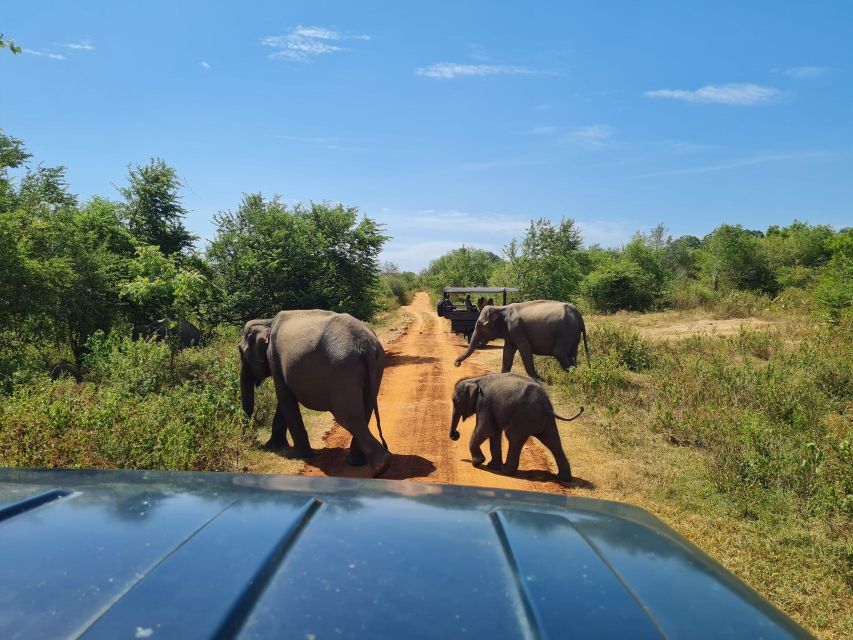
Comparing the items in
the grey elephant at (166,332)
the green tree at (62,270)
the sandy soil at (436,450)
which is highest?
the green tree at (62,270)

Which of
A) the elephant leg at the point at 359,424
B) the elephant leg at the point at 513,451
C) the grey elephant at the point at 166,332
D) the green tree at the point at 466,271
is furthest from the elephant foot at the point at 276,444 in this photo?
the green tree at the point at 466,271

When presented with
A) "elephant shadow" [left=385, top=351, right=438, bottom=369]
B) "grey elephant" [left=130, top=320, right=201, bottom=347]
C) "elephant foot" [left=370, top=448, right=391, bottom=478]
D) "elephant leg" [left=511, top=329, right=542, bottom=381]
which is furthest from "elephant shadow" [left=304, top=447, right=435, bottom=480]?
"elephant shadow" [left=385, top=351, right=438, bottom=369]

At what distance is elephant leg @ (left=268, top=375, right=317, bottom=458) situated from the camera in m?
8.64

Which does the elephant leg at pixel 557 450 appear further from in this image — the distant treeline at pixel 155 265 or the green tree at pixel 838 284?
the green tree at pixel 838 284

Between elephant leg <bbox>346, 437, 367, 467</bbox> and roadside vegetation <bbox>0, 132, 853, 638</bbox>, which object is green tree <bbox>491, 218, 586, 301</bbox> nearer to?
roadside vegetation <bbox>0, 132, 853, 638</bbox>

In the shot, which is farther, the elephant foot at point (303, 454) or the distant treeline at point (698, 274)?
the distant treeline at point (698, 274)

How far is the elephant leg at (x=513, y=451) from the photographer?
7.81m

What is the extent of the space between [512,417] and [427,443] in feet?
7.17

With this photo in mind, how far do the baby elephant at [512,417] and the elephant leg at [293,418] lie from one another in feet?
8.61

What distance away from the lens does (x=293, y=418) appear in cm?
867

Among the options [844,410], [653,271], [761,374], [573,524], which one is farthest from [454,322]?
[573,524]

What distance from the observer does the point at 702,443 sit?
8.89 meters

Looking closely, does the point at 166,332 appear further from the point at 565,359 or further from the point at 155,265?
the point at 565,359

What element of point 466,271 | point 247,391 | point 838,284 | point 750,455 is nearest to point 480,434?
point 750,455
